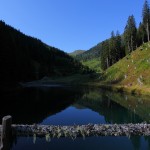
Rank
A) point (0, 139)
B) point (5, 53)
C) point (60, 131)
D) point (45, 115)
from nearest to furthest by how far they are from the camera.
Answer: point (0, 139)
point (60, 131)
point (45, 115)
point (5, 53)

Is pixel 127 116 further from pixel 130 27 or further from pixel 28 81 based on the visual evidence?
pixel 28 81

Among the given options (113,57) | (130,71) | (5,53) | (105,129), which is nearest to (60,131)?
(105,129)

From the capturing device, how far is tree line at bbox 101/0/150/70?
129 metres

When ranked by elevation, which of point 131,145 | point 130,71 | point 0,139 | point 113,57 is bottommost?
point 131,145

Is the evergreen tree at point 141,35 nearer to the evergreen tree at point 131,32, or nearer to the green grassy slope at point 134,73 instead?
the evergreen tree at point 131,32

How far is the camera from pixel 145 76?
79.9 metres

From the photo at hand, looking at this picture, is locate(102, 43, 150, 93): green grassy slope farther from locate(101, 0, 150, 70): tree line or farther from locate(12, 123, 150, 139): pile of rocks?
locate(12, 123, 150, 139): pile of rocks

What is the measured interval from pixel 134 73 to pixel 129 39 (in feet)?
158

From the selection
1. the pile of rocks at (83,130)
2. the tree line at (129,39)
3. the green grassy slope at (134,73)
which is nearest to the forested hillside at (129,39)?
the tree line at (129,39)

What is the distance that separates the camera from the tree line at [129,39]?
129m

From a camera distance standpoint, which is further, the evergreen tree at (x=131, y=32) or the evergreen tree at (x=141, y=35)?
the evergreen tree at (x=141, y=35)

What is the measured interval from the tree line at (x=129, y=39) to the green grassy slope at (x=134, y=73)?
15.6m

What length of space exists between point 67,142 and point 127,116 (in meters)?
18.3

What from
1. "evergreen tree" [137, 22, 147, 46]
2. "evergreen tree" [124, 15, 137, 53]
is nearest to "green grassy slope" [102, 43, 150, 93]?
"evergreen tree" [124, 15, 137, 53]
